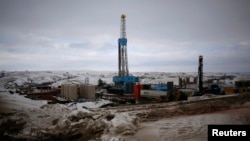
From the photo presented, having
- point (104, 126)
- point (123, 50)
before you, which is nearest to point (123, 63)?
point (123, 50)

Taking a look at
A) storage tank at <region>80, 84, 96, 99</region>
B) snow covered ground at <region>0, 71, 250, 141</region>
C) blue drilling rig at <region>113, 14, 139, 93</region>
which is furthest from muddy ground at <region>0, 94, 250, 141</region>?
blue drilling rig at <region>113, 14, 139, 93</region>

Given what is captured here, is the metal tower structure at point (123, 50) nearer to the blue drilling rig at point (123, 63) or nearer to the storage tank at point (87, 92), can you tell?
the blue drilling rig at point (123, 63)

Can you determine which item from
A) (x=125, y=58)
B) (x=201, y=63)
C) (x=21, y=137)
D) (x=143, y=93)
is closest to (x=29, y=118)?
(x=21, y=137)

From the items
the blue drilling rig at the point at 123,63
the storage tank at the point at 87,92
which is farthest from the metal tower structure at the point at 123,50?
the storage tank at the point at 87,92

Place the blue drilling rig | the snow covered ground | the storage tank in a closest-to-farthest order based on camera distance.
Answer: the snow covered ground → the storage tank → the blue drilling rig

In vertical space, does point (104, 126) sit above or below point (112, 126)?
below

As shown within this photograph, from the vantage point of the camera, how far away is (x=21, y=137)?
9070 mm

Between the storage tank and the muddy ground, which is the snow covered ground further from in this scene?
the storage tank

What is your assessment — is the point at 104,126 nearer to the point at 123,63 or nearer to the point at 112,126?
the point at 112,126

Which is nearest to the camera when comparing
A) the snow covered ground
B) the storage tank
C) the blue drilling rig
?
the snow covered ground

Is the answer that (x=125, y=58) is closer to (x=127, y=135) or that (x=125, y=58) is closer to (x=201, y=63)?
(x=201, y=63)

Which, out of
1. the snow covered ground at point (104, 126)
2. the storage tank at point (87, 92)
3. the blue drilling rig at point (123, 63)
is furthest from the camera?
the blue drilling rig at point (123, 63)

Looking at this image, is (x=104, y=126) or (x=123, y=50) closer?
(x=104, y=126)

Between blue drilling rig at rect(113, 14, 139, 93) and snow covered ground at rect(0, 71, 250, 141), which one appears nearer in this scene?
snow covered ground at rect(0, 71, 250, 141)
